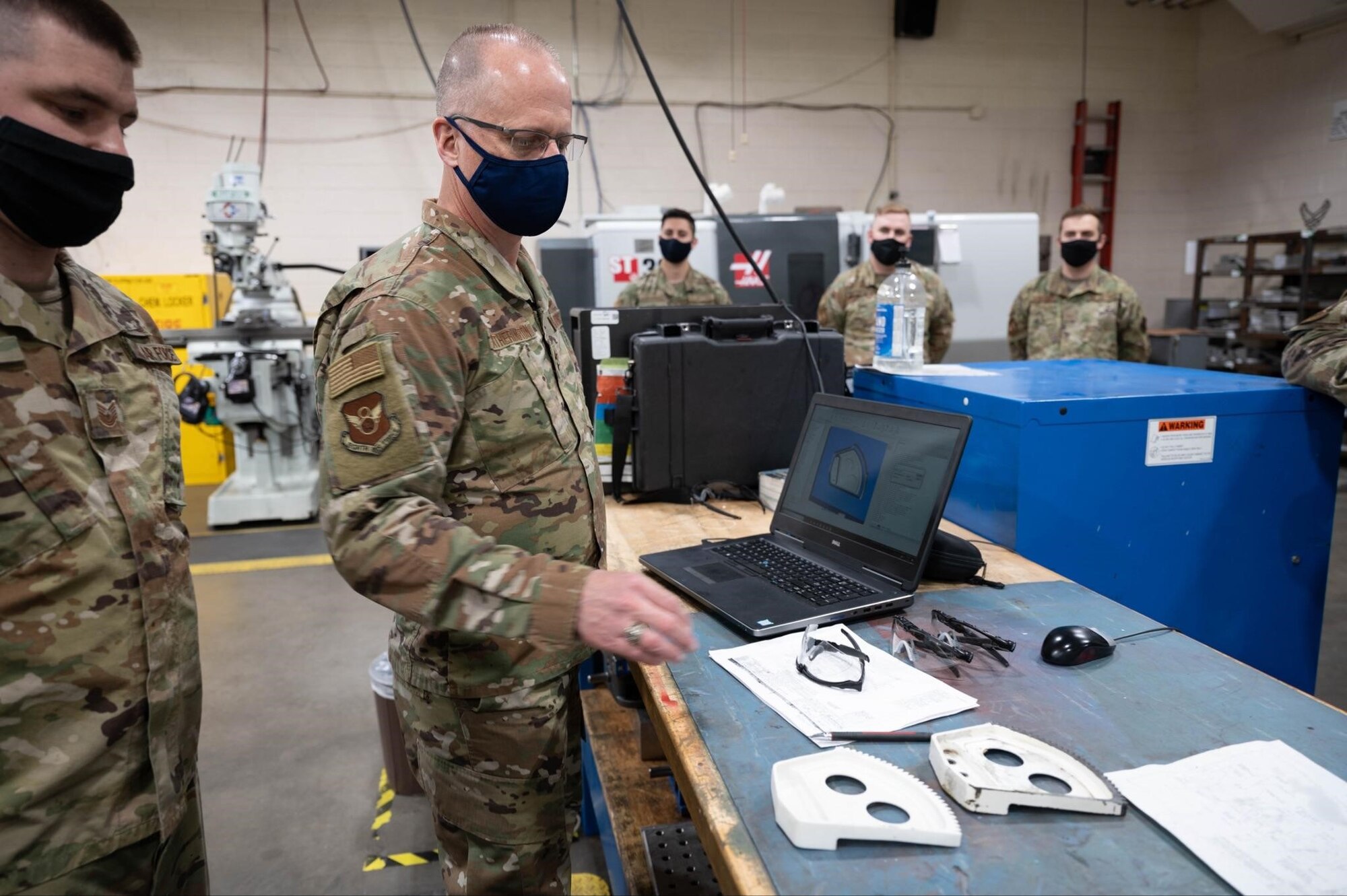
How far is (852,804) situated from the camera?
747mm

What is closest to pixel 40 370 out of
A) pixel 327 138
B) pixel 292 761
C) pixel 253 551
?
pixel 292 761

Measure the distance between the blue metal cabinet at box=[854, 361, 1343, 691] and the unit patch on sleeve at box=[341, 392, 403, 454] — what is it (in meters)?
1.11

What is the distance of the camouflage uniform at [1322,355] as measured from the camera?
161cm

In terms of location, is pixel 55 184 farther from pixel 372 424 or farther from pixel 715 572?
pixel 715 572

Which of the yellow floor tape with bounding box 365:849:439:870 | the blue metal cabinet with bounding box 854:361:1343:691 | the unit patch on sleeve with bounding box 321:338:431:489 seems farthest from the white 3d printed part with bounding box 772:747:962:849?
the yellow floor tape with bounding box 365:849:439:870

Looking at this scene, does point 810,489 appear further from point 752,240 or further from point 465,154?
point 752,240

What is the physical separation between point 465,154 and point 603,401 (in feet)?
2.70

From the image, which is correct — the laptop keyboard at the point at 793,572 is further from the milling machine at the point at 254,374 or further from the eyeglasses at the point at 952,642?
the milling machine at the point at 254,374

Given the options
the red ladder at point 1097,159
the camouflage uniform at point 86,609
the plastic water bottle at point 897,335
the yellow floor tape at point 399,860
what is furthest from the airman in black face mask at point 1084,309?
the camouflage uniform at point 86,609

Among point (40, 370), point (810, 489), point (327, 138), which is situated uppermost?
point (327, 138)

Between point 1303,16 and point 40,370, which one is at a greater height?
point 1303,16

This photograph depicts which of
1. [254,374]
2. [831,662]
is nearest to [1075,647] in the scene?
[831,662]

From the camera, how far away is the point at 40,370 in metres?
0.94

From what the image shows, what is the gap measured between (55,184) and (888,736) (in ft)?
3.69
